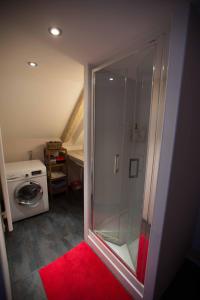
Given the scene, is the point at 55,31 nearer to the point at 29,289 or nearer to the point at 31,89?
the point at 31,89

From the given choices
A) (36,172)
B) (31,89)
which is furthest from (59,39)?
(36,172)

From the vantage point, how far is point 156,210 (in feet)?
2.98

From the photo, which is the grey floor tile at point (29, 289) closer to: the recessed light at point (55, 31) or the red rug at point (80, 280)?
the red rug at point (80, 280)

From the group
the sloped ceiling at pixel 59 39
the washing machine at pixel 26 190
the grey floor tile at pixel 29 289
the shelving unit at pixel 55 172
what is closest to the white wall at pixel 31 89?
the sloped ceiling at pixel 59 39

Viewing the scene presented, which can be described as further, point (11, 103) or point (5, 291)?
point (11, 103)

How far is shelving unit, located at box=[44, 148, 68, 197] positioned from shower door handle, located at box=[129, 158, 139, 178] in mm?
1523

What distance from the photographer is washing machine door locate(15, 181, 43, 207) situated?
7.02 feet

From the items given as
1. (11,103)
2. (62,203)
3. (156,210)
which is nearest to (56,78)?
(11,103)

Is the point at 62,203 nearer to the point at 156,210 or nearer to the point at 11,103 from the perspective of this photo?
the point at 11,103

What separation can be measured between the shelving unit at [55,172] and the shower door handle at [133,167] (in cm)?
152

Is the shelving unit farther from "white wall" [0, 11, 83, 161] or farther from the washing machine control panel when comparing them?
the washing machine control panel

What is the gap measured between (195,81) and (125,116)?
1.08 meters

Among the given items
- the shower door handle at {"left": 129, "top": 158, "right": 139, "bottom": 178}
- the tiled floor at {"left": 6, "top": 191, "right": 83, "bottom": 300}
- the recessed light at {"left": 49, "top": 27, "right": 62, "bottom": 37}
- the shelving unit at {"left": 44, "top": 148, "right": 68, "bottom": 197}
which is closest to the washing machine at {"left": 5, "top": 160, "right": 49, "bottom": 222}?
the tiled floor at {"left": 6, "top": 191, "right": 83, "bottom": 300}

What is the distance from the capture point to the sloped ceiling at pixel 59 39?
74cm
